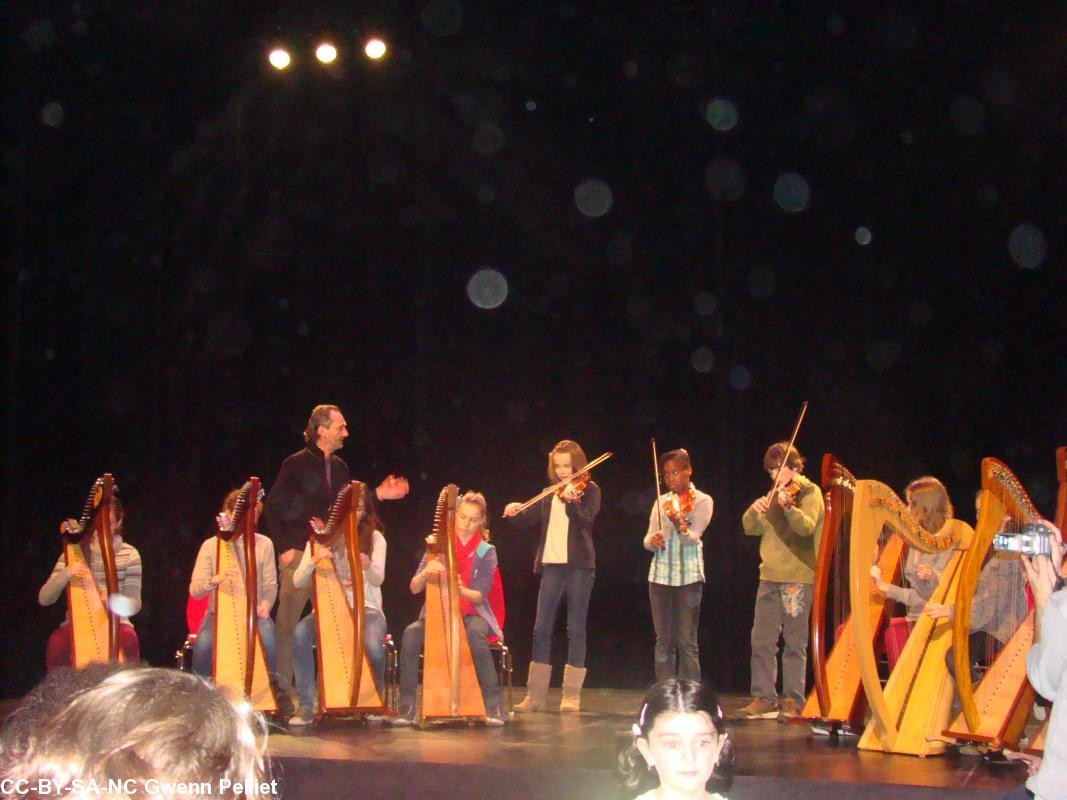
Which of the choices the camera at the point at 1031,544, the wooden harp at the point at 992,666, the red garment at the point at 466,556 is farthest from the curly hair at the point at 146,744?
the red garment at the point at 466,556

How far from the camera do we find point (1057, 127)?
18.6 ft

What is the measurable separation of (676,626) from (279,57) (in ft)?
12.7

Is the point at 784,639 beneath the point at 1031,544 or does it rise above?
beneath

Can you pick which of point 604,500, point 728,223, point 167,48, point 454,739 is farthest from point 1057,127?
point 167,48

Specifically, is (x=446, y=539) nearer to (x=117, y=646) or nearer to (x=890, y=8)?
(x=117, y=646)

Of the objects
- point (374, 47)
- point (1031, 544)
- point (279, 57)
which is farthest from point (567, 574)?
point (279, 57)

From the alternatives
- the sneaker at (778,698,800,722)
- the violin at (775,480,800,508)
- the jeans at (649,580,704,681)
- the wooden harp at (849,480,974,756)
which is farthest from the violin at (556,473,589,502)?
the wooden harp at (849,480,974,756)

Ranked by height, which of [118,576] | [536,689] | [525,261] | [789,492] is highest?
[525,261]

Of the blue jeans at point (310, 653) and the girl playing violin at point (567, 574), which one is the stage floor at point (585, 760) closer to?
the blue jeans at point (310, 653)

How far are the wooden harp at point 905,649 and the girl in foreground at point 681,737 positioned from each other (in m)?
1.89

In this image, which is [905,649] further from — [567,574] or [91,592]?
[91,592]

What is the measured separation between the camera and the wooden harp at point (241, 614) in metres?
4.49

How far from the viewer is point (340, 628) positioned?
4691mm

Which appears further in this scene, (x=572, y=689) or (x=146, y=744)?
(x=572, y=689)
